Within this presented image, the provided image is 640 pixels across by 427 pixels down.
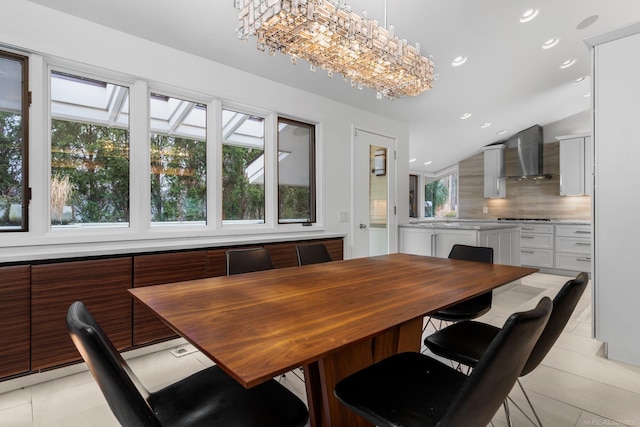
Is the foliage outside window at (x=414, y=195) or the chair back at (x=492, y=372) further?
the foliage outside window at (x=414, y=195)

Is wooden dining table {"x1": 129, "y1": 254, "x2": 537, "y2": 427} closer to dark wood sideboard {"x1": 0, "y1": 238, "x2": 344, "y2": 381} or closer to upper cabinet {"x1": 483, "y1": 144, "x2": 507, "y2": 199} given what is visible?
dark wood sideboard {"x1": 0, "y1": 238, "x2": 344, "y2": 381}

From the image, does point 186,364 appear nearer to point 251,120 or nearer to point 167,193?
point 167,193

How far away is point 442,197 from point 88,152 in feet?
23.9

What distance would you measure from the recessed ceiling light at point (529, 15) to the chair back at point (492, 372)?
353 cm

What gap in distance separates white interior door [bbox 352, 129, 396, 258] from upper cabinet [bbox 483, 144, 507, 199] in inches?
121

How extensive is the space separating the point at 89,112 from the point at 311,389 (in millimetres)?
2750

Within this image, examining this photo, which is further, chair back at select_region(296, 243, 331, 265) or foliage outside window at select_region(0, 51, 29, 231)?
chair back at select_region(296, 243, 331, 265)

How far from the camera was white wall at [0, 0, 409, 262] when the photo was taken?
2262 mm

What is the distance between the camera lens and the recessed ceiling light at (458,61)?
3729mm

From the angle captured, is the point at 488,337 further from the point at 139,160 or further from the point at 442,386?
the point at 139,160

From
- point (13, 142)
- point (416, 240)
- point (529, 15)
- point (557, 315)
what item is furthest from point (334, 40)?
point (416, 240)

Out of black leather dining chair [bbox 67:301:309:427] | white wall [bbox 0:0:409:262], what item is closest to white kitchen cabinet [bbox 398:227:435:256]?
white wall [bbox 0:0:409:262]

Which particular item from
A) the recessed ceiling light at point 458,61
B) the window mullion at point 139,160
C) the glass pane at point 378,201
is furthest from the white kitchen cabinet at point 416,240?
the window mullion at point 139,160

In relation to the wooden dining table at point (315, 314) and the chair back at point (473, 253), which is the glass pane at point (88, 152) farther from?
the chair back at point (473, 253)
